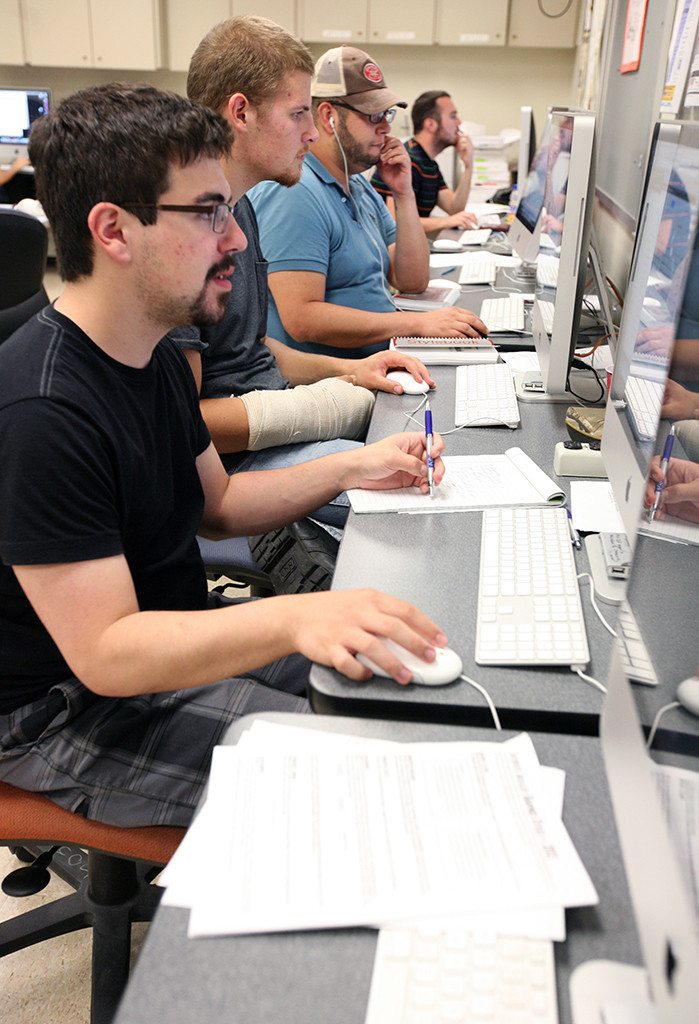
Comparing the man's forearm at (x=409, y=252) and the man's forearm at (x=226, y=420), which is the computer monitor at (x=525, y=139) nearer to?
the man's forearm at (x=409, y=252)

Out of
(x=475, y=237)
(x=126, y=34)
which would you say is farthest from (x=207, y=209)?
(x=126, y=34)

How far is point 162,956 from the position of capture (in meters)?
0.55

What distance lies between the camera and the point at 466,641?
2.89 ft

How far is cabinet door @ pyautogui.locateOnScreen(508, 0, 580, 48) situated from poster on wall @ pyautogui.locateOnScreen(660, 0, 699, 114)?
4.21 m

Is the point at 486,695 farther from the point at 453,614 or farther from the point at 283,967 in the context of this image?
the point at 283,967

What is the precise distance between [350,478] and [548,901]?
0.81 metres

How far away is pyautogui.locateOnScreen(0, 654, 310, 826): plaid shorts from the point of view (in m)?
0.95

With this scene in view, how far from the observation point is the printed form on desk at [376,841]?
57 cm

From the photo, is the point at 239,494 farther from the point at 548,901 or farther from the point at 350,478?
the point at 548,901

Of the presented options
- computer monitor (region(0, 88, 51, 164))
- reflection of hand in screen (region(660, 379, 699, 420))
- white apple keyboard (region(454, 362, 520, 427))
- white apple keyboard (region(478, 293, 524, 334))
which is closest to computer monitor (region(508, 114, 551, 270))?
white apple keyboard (region(478, 293, 524, 334))

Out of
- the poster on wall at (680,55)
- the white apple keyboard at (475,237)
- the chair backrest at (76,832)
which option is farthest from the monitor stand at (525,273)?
the chair backrest at (76,832)

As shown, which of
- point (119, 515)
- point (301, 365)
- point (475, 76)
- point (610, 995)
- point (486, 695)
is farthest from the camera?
point (475, 76)

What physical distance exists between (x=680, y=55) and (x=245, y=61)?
3.25ft

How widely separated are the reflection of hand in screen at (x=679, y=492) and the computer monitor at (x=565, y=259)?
838 mm
